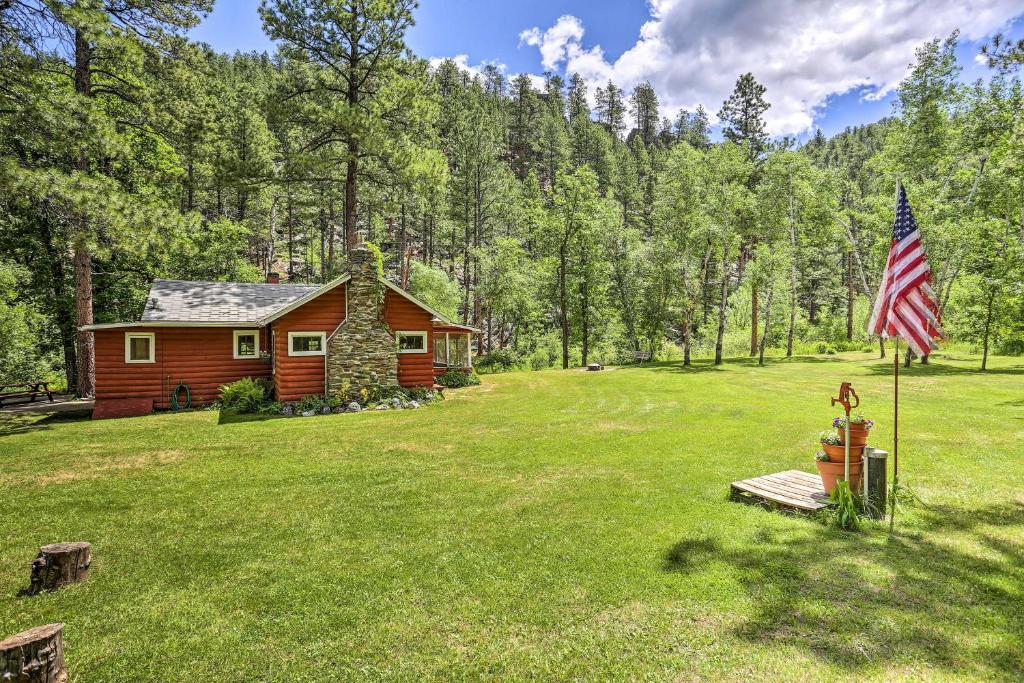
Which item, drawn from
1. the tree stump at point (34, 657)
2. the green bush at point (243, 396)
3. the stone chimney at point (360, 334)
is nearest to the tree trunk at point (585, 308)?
the stone chimney at point (360, 334)

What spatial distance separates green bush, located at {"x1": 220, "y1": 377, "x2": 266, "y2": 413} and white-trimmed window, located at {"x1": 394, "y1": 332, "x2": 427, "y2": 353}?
4942 mm

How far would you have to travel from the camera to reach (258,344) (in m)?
17.8

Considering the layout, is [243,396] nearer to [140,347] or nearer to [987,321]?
[140,347]

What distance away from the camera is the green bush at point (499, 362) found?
30.0m

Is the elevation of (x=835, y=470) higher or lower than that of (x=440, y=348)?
lower

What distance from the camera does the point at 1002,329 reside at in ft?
74.6

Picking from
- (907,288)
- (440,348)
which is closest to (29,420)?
(440,348)

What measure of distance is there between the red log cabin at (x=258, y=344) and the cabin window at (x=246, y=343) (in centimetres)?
3

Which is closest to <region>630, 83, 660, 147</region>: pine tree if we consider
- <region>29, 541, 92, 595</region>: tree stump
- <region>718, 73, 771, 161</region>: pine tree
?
<region>718, 73, 771, 161</region>: pine tree

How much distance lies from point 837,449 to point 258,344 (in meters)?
17.9

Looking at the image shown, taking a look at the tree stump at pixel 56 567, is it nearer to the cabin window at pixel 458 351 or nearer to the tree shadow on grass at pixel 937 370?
the cabin window at pixel 458 351

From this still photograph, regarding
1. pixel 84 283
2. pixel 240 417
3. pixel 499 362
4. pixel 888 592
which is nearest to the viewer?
pixel 888 592

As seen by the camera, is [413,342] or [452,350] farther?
[452,350]

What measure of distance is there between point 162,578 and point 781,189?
35.2 metres
